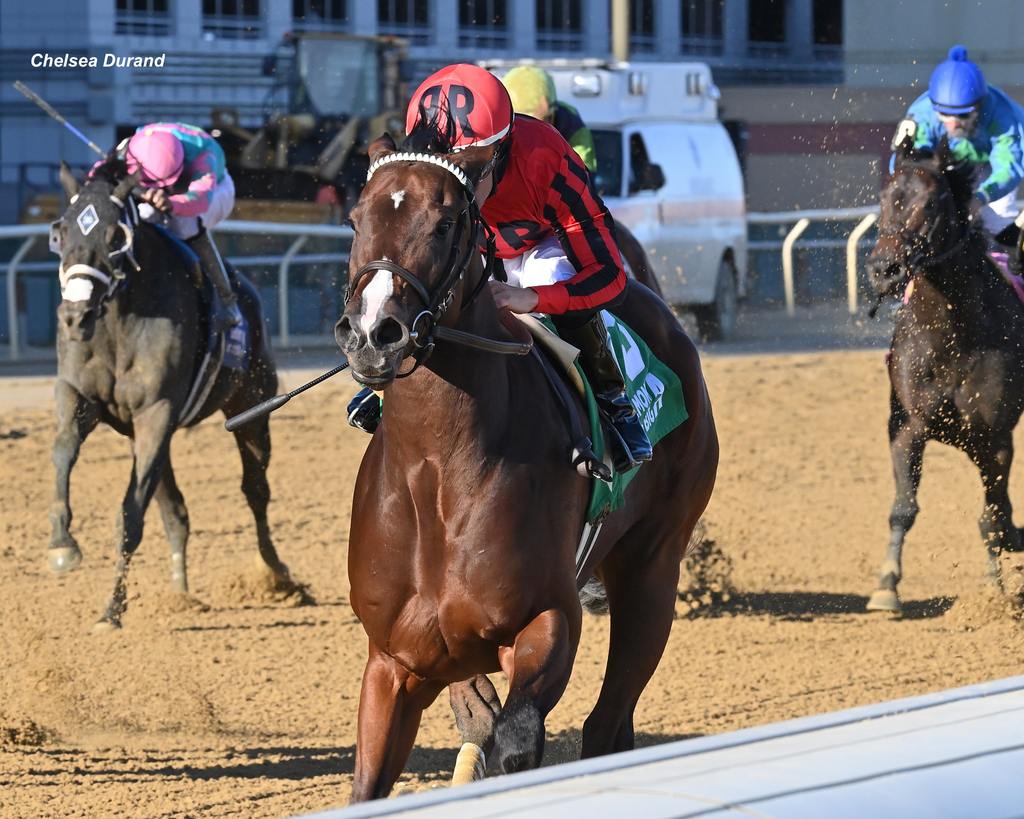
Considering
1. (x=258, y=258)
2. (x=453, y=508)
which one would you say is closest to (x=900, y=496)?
(x=453, y=508)

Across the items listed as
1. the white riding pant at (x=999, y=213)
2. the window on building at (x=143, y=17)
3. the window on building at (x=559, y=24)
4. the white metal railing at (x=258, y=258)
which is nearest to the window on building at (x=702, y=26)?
the window on building at (x=559, y=24)

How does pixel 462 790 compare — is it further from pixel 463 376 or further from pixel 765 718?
pixel 765 718

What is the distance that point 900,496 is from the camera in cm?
673

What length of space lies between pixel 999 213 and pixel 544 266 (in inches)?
150

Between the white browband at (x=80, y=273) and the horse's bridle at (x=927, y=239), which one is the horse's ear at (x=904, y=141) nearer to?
the horse's bridle at (x=927, y=239)

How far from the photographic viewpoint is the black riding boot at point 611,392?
3748mm

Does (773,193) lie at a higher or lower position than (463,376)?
lower

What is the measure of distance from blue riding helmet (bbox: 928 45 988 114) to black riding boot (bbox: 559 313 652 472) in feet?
11.3

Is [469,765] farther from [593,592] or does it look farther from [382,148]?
[382,148]

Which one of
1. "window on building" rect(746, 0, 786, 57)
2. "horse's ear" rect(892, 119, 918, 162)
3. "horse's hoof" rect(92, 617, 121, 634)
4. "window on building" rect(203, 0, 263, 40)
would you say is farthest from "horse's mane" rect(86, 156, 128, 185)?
"window on building" rect(746, 0, 786, 57)

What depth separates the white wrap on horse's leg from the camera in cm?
368

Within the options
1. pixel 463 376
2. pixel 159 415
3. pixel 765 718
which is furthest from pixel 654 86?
pixel 463 376

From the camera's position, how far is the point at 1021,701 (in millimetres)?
2230

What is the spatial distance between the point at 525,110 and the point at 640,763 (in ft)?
14.6
